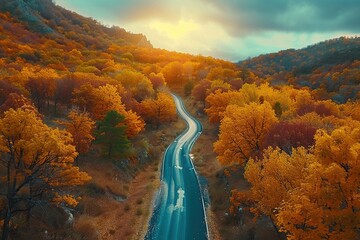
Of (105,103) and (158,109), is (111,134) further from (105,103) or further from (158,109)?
(158,109)

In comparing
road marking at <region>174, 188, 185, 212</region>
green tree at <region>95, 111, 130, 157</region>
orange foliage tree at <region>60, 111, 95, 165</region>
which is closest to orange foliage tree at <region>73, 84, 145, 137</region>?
green tree at <region>95, 111, 130, 157</region>

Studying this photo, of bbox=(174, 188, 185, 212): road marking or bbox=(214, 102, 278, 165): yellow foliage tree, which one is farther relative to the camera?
bbox=(214, 102, 278, 165): yellow foliage tree

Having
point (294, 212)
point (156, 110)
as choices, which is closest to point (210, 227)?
point (294, 212)

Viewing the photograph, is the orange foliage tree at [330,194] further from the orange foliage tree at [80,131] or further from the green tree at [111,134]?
the green tree at [111,134]

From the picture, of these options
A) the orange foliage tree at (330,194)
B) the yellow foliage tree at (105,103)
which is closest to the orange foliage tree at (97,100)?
the yellow foliage tree at (105,103)

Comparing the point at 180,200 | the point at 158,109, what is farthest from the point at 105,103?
the point at 158,109

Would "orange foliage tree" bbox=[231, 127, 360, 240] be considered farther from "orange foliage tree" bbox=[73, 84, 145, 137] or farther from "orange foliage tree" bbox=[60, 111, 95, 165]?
"orange foliage tree" bbox=[73, 84, 145, 137]
